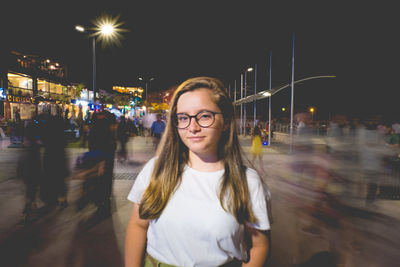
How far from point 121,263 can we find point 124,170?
6.27 meters

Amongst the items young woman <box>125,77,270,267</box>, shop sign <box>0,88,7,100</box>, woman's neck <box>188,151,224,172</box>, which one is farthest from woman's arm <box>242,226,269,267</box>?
shop sign <box>0,88,7,100</box>

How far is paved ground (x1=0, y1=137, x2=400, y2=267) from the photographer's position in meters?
3.56

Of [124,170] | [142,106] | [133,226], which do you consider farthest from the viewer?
[142,106]

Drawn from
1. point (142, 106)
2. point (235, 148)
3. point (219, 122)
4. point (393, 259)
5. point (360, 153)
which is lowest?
point (393, 259)

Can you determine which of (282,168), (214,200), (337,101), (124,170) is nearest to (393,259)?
(214,200)

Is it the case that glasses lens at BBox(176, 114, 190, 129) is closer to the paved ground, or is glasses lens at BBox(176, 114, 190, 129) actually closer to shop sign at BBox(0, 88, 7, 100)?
the paved ground

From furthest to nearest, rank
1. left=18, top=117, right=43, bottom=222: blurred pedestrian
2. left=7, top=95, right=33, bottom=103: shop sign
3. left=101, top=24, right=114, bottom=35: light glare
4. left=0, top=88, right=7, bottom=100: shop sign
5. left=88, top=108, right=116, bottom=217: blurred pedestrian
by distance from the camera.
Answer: left=7, top=95, right=33, bottom=103: shop sign → left=0, top=88, right=7, bottom=100: shop sign → left=101, top=24, right=114, bottom=35: light glare → left=88, top=108, right=116, bottom=217: blurred pedestrian → left=18, top=117, right=43, bottom=222: blurred pedestrian

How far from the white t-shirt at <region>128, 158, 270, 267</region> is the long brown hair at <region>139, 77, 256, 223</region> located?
0.04 meters

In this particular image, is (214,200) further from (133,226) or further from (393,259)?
(393,259)

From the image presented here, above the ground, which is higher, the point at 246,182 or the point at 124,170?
the point at 246,182

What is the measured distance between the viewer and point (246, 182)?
1.52 meters

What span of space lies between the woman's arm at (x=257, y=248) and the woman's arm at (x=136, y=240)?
24.4 inches

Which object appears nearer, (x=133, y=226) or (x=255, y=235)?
(x=255, y=235)

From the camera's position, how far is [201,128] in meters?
1.50
